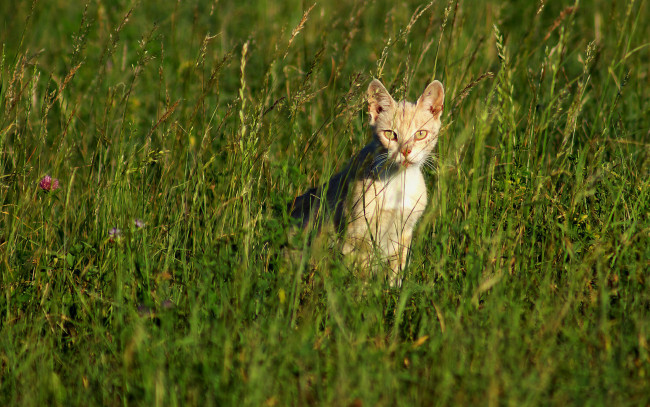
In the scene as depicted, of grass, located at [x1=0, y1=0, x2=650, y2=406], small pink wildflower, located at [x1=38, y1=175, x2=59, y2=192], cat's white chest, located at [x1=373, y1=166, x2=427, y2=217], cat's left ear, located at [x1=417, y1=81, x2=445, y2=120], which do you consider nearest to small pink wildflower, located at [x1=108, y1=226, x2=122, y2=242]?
grass, located at [x1=0, y1=0, x2=650, y2=406]

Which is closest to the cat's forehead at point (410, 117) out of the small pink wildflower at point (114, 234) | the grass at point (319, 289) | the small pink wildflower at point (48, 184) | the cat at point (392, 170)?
the cat at point (392, 170)

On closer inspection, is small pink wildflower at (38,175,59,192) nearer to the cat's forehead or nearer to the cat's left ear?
the cat's forehead

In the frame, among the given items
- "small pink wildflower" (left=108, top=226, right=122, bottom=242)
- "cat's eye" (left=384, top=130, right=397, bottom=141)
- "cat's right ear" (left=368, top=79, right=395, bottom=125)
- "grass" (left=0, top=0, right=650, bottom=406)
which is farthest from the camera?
"cat's eye" (left=384, top=130, right=397, bottom=141)

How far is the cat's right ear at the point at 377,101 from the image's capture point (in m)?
3.62

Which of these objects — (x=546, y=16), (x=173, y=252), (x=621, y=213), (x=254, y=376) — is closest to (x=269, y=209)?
(x=173, y=252)

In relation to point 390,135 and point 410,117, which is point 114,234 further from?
point 410,117

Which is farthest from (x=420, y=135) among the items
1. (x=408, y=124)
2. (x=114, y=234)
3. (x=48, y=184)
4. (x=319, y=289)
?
(x=48, y=184)

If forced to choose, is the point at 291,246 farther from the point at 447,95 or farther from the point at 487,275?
the point at 447,95

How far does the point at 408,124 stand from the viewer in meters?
3.85

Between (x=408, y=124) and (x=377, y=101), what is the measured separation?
226mm

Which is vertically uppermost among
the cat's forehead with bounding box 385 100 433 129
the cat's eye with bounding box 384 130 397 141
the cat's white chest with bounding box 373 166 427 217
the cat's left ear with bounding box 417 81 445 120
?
the cat's left ear with bounding box 417 81 445 120

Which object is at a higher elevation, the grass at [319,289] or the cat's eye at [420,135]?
the cat's eye at [420,135]

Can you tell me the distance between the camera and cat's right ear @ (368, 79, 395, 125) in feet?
11.9

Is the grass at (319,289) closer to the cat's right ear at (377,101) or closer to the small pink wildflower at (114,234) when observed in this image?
the small pink wildflower at (114,234)
